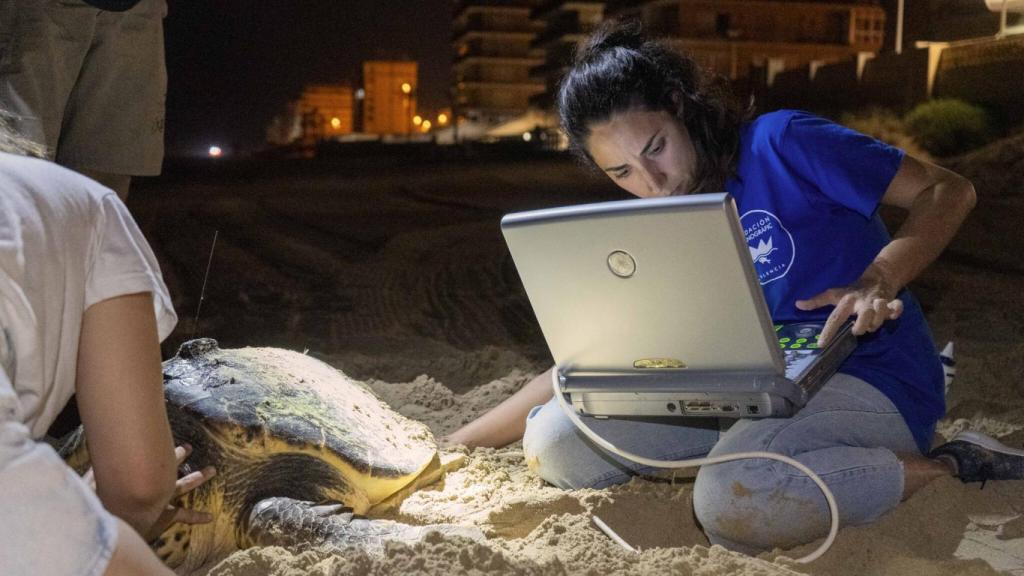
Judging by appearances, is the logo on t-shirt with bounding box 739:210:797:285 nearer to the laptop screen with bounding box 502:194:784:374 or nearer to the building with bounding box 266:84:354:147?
the laptop screen with bounding box 502:194:784:374

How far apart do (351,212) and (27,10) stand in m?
8.37

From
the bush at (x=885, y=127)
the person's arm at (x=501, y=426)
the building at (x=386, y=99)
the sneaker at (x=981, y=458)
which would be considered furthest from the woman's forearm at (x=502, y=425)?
the building at (x=386, y=99)

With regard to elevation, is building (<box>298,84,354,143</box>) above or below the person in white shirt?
below

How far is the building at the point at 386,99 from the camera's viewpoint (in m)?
84.1

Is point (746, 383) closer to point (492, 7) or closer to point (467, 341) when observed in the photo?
point (467, 341)

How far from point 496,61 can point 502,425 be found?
197 ft

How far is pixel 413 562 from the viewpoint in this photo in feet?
5.28

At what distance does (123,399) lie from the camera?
49.3 inches

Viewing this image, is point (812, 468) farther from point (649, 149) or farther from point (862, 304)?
point (649, 149)

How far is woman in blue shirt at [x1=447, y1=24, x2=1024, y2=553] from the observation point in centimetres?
195

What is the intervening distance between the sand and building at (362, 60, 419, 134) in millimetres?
72529

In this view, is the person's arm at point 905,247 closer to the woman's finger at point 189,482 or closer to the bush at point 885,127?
the woman's finger at point 189,482

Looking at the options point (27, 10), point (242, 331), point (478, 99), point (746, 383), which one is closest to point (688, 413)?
point (746, 383)

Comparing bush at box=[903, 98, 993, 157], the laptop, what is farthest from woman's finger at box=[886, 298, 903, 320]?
bush at box=[903, 98, 993, 157]
